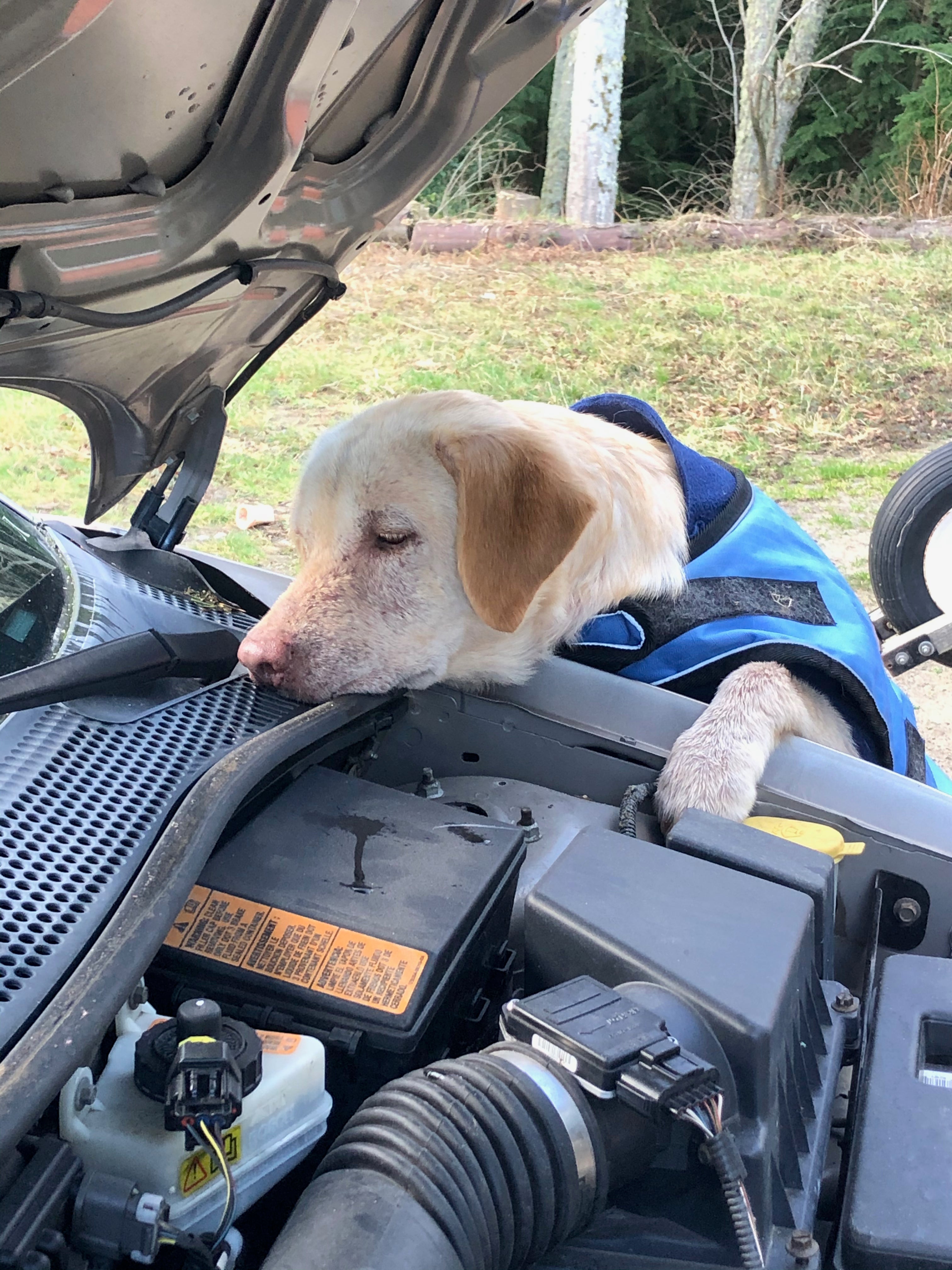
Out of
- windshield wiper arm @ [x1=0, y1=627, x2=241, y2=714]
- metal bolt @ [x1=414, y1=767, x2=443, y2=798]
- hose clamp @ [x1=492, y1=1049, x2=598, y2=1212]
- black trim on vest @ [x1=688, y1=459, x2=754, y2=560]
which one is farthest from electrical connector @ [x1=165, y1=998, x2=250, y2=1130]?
black trim on vest @ [x1=688, y1=459, x2=754, y2=560]

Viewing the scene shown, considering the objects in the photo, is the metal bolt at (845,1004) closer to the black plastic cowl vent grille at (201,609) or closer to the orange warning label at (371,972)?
the orange warning label at (371,972)

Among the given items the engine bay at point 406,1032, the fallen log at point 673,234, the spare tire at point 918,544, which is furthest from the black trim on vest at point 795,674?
the fallen log at point 673,234

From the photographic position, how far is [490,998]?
52.2 inches

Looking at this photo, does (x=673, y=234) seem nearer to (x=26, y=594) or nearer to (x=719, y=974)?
(x=26, y=594)

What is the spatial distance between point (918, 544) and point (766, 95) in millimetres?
11406

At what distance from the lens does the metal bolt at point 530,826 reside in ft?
5.25

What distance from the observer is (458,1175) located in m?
0.97

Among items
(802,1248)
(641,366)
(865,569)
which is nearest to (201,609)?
(802,1248)

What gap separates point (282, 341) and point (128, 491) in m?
0.42

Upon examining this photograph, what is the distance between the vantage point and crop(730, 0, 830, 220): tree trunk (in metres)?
12.7

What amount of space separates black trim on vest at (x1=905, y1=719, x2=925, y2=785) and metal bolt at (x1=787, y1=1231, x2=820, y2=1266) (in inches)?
51.2

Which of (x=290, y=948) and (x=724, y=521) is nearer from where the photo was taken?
(x=290, y=948)

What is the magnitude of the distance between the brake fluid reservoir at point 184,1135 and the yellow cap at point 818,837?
31.8 inches

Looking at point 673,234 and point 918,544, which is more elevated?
point 673,234
